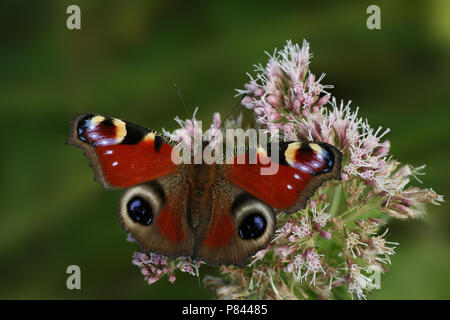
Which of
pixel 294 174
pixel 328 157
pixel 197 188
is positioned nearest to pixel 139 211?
pixel 197 188

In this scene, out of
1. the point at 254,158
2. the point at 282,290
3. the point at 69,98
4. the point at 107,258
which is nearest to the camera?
the point at 254,158

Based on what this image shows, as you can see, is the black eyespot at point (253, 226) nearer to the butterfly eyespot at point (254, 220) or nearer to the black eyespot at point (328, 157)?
the butterfly eyespot at point (254, 220)

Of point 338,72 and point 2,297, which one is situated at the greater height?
point 338,72

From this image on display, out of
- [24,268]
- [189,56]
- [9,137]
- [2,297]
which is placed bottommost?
[2,297]

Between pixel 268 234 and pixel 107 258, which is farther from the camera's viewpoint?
pixel 107 258

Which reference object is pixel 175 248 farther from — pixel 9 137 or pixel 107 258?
pixel 9 137

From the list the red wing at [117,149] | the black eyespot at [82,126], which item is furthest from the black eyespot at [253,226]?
the black eyespot at [82,126]

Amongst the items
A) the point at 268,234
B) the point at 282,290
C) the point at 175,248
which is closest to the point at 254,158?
the point at 268,234
